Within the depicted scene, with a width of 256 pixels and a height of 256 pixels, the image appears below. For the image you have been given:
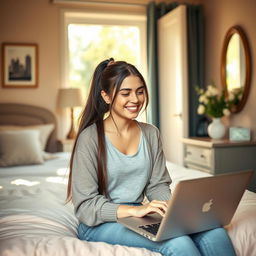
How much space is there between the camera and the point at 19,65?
15.1ft

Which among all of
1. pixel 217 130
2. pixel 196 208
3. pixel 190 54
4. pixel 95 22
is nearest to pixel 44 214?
pixel 196 208

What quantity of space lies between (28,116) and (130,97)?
311cm

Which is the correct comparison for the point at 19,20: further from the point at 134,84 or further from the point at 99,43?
the point at 134,84

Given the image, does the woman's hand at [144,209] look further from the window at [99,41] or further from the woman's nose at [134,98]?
the window at [99,41]

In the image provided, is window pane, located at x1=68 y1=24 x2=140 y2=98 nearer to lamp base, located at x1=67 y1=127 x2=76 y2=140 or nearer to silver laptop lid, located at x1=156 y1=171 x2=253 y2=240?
lamp base, located at x1=67 y1=127 x2=76 y2=140

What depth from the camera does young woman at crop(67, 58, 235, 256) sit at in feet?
4.65

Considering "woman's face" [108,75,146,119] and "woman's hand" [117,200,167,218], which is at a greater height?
"woman's face" [108,75,146,119]

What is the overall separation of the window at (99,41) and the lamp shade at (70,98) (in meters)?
0.30

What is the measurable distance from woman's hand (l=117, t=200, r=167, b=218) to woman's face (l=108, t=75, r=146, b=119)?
41 centimetres

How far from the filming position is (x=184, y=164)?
429cm

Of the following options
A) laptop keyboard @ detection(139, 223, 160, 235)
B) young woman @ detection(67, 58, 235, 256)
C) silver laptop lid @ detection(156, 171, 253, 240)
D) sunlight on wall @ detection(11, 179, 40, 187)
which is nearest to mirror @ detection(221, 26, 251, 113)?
sunlight on wall @ detection(11, 179, 40, 187)

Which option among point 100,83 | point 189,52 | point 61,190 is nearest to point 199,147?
point 189,52

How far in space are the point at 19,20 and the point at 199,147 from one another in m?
2.49

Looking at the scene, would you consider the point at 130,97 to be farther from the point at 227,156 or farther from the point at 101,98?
the point at 227,156
